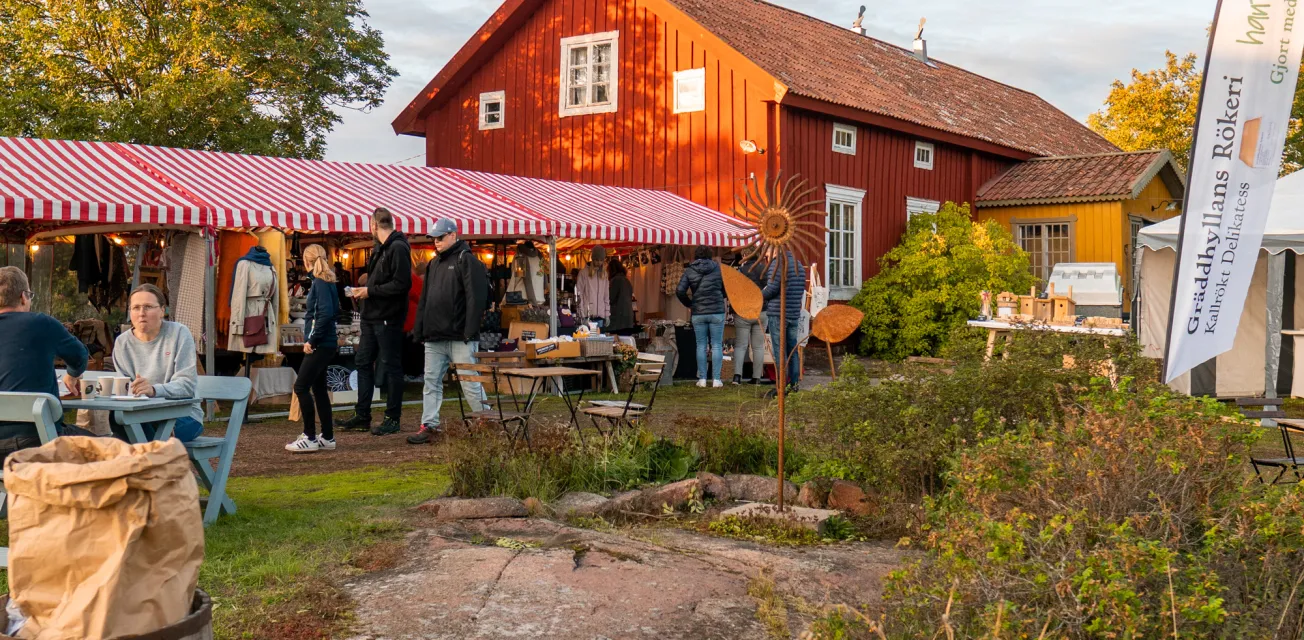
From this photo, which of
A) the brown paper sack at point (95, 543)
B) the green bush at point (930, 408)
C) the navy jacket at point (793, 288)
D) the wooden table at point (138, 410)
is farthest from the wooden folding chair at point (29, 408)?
the navy jacket at point (793, 288)

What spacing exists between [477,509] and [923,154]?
16.9m

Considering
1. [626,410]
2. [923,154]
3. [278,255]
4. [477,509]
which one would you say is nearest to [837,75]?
[923,154]

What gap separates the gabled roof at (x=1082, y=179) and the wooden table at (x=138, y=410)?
59.9ft

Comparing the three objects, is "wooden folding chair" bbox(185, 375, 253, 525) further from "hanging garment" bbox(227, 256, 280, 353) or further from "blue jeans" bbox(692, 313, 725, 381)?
"blue jeans" bbox(692, 313, 725, 381)

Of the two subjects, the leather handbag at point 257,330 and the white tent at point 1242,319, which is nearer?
the leather handbag at point 257,330

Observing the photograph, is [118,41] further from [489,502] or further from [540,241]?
[489,502]

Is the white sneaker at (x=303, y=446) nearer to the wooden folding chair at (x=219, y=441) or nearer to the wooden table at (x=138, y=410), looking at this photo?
the wooden folding chair at (x=219, y=441)

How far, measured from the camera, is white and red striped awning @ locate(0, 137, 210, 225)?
10266 millimetres

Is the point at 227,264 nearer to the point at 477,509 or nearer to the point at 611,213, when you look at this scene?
the point at 611,213

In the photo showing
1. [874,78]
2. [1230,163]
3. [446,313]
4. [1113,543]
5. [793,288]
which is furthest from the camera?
[874,78]

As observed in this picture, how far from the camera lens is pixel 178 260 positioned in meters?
11.8

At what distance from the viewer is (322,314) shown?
9211 millimetres

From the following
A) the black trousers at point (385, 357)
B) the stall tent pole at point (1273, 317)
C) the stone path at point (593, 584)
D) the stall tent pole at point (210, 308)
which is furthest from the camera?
the stall tent pole at point (1273, 317)

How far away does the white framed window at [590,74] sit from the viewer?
65.5 ft
